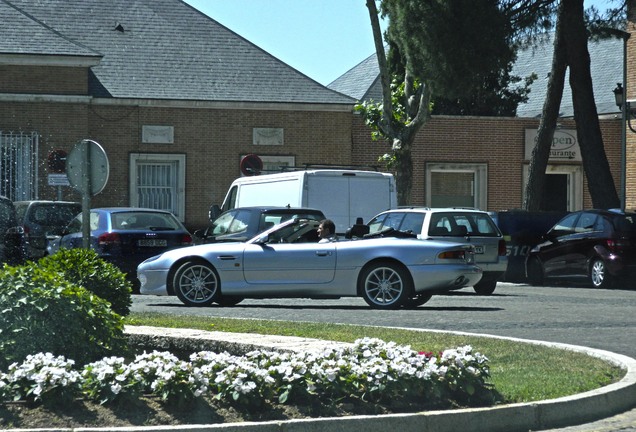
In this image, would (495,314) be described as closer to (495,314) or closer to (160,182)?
(495,314)

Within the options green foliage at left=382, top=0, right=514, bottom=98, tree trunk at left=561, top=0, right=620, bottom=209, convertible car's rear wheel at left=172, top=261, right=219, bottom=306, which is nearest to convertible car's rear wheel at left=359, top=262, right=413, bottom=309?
convertible car's rear wheel at left=172, top=261, right=219, bottom=306

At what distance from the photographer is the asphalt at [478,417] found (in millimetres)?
7316

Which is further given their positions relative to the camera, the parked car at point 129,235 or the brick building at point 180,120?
the brick building at point 180,120

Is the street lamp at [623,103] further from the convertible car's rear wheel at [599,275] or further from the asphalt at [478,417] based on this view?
the asphalt at [478,417]

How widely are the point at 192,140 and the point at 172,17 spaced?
5.27 meters

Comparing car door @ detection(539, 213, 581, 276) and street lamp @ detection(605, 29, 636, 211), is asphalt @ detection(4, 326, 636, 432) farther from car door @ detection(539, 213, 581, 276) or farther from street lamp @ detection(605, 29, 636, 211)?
street lamp @ detection(605, 29, 636, 211)

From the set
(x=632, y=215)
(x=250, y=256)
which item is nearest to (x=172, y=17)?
(x=632, y=215)

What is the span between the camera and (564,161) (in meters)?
44.1

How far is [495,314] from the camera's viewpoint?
56.4 ft

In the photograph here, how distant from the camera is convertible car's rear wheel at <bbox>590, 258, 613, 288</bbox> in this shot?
2516 cm

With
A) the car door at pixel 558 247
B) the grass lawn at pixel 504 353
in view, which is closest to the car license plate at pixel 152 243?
the grass lawn at pixel 504 353

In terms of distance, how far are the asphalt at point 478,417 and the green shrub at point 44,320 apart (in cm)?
147

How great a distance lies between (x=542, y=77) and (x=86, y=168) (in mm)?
38614

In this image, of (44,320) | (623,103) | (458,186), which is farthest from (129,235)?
(458,186)
